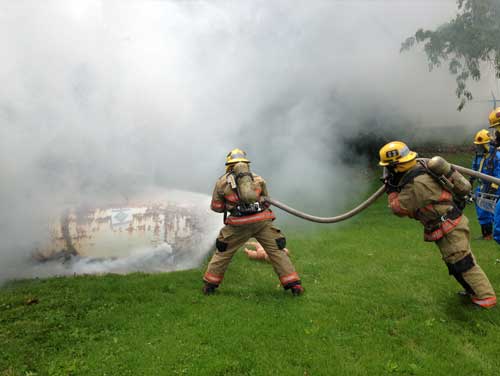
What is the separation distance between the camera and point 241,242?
5.99 meters

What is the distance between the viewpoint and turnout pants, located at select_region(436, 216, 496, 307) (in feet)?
16.1

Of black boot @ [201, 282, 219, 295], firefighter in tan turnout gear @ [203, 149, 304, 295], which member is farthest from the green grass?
firefighter in tan turnout gear @ [203, 149, 304, 295]

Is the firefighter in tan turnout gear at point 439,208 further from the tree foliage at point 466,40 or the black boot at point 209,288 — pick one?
the tree foliage at point 466,40

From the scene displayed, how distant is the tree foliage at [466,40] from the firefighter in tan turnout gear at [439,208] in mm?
9128

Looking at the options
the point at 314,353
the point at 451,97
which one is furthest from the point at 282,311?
the point at 451,97

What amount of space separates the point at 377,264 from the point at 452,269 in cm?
202

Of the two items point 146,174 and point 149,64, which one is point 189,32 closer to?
point 149,64

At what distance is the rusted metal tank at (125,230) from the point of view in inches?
263

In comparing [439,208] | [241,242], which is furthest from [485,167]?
[241,242]

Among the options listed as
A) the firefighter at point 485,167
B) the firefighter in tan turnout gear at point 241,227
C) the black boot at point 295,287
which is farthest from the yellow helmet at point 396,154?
the firefighter at point 485,167

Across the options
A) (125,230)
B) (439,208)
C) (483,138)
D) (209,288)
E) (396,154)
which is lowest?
(209,288)

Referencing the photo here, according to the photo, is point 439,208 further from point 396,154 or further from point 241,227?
point 241,227

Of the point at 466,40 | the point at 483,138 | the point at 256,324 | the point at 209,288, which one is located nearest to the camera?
the point at 256,324

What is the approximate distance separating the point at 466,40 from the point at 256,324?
11.4 m
